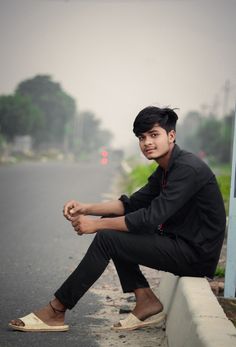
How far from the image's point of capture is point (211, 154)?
60.1 metres

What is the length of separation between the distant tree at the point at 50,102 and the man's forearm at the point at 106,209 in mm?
70687

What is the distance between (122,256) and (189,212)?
54 centimetres

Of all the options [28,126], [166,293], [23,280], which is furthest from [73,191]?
[28,126]

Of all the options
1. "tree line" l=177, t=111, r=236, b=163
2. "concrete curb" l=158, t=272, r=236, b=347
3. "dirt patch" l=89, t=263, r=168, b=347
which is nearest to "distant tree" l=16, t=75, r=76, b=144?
"tree line" l=177, t=111, r=236, b=163

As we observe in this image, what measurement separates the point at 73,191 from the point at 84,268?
522 inches

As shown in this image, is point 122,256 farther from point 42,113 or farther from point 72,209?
point 42,113

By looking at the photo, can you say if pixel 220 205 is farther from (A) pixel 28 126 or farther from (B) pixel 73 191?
(A) pixel 28 126

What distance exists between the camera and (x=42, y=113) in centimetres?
6950

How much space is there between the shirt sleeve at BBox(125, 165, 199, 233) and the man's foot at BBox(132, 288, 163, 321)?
54 centimetres

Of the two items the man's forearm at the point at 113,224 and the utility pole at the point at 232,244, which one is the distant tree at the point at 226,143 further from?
the man's forearm at the point at 113,224

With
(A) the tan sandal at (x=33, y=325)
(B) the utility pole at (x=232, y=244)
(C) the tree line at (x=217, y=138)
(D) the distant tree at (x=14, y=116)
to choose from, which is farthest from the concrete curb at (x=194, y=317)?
(C) the tree line at (x=217, y=138)

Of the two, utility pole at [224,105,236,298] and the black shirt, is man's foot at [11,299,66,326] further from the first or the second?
utility pole at [224,105,236,298]

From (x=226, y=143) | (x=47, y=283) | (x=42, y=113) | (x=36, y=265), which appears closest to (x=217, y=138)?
(x=226, y=143)

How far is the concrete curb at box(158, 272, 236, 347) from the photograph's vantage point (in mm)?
2791
